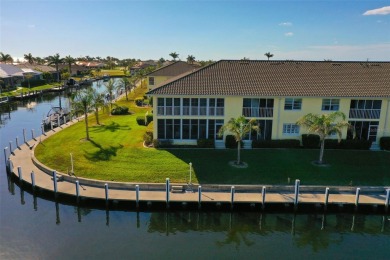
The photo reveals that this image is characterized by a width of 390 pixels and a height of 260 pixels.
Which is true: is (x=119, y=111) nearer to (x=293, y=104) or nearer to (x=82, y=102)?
(x=82, y=102)

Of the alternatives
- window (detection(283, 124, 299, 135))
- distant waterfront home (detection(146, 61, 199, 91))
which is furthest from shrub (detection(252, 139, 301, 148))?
distant waterfront home (detection(146, 61, 199, 91))

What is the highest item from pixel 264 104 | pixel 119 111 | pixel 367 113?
pixel 264 104

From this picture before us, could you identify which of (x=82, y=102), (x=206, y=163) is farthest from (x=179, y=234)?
(x=82, y=102)

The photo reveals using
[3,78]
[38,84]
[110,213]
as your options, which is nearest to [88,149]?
[110,213]

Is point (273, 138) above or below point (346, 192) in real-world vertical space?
above

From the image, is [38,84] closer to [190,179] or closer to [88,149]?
[88,149]

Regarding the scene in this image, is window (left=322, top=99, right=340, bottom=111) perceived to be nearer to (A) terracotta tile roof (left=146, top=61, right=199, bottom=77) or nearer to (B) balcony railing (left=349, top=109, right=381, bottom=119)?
(B) balcony railing (left=349, top=109, right=381, bottom=119)
